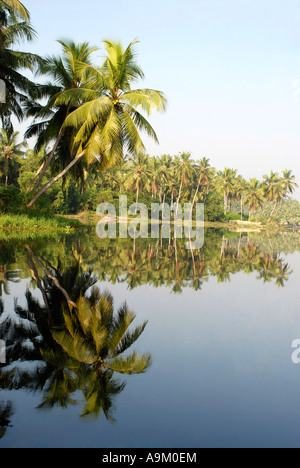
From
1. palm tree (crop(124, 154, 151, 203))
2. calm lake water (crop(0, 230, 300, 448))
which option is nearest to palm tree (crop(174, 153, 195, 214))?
palm tree (crop(124, 154, 151, 203))

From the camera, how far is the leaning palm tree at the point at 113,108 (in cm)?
1430

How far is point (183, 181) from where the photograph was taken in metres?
55.1

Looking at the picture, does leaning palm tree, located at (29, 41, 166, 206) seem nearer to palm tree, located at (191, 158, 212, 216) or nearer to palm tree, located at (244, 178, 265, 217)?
palm tree, located at (191, 158, 212, 216)

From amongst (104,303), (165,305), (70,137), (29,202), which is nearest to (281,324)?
(165,305)

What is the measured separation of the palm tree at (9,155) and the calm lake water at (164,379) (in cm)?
3718

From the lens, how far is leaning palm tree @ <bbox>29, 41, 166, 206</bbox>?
14.3 meters

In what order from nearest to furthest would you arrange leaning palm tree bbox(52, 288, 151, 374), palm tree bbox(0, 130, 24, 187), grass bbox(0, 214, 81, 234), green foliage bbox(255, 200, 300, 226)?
leaning palm tree bbox(52, 288, 151, 374), grass bbox(0, 214, 81, 234), palm tree bbox(0, 130, 24, 187), green foliage bbox(255, 200, 300, 226)

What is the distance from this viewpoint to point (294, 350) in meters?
3.43

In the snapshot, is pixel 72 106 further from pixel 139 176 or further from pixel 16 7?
pixel 139 176

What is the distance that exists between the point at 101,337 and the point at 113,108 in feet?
42.2

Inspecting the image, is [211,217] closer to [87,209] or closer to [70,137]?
[87,209]

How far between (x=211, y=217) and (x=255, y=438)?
58.7 m

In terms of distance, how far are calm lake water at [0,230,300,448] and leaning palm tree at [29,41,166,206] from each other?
9982 mm
